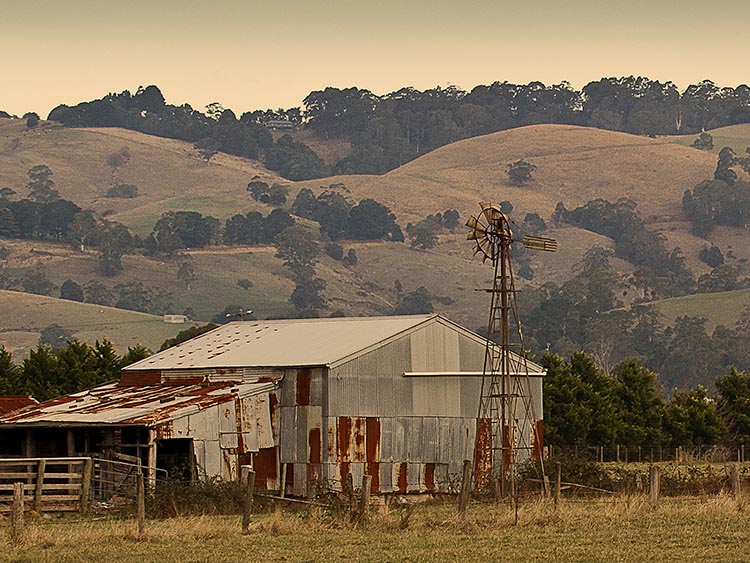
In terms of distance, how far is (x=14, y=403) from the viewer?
58.2 m

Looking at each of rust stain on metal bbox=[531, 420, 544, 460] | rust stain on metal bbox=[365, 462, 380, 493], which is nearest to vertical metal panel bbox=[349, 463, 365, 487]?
rust stain on metal bbox=[365, 462, 380, 493]

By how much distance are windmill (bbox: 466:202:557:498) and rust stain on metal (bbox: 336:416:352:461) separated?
12.9 feet

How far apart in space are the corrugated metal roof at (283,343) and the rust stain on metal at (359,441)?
6.99 feet

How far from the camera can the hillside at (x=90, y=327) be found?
591 feet

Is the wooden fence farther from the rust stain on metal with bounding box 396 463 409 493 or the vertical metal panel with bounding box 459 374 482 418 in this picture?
the vertical metal panel with bounding box 459 374 482 418

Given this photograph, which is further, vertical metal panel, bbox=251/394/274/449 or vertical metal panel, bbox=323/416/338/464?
vertical metal panel, bbox=251/394/274/449

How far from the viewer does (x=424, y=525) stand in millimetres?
30797

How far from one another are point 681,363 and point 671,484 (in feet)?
415

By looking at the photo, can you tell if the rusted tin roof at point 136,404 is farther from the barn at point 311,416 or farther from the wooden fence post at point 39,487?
the wooden fence post at point 39,487

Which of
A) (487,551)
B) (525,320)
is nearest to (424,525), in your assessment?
(487,551)

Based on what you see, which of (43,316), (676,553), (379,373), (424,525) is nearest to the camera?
(676,553)

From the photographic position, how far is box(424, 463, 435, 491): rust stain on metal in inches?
Result: 1953

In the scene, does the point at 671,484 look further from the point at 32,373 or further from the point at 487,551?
the point at 32,373

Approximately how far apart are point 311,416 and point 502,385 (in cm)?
591
